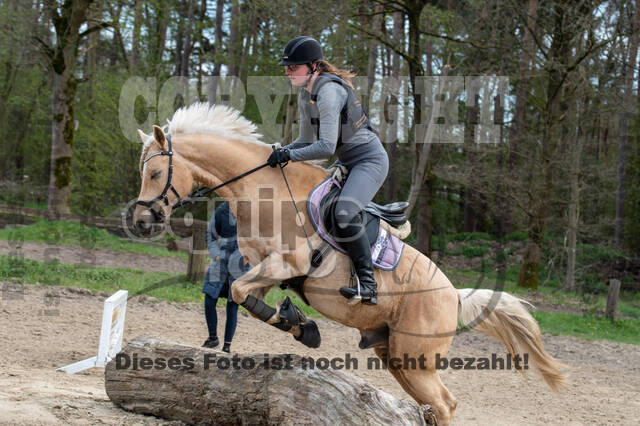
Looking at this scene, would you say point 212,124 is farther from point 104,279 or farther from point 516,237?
point 516,237

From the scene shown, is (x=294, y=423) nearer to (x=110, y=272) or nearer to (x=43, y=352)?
(x=43, y=352)

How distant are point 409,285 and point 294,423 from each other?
118cm

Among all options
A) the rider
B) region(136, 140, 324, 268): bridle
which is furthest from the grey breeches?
region(136, 140, 324, 268): bridle

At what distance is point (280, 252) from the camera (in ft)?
11.4

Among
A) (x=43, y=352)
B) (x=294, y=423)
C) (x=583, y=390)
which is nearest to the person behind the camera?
(x=294, y=423)

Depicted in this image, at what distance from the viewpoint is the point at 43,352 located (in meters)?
5.65

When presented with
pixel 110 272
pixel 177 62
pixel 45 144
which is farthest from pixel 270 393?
pixel 45 144

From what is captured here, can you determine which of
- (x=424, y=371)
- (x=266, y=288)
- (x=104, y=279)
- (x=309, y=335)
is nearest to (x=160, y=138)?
(x=266, y=288)

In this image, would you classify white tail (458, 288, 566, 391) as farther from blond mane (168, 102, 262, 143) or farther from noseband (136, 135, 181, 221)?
noseband (136, 135, 181, 221)

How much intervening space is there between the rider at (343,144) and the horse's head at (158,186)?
2.06 ft

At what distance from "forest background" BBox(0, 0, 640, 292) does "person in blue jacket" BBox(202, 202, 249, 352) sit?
771cm

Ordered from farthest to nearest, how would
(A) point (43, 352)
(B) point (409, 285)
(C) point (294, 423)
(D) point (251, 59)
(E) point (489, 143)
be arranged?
(D) point (251, 59) < (E) point (489, 143) < (A) point (43, 352) < (B) point (409, 285) < (C) point (294, 423)

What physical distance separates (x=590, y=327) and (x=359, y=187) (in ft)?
27.3

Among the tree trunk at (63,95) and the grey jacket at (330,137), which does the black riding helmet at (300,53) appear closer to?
the grey jacket at (330,137)
